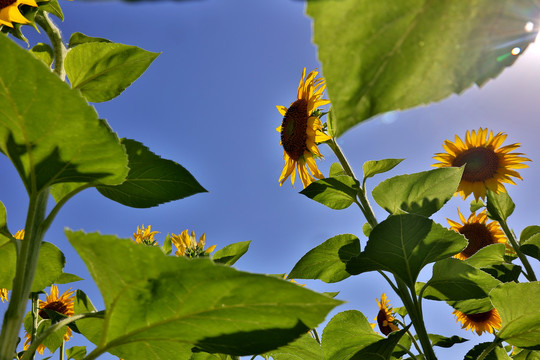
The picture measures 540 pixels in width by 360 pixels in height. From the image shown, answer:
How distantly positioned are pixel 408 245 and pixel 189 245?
5.61 ft

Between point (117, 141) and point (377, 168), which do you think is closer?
point (117, 141)

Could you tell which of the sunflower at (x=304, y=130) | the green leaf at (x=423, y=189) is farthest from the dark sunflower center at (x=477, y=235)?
the green leaf at (x=423, y=189)

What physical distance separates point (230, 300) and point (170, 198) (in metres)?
0.37

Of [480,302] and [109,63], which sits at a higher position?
[109,63]

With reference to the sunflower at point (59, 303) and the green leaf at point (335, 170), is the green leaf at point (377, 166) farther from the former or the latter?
the sunflower at point (59, 303)

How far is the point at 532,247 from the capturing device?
1.88 metres

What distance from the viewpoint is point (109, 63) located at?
0.99m

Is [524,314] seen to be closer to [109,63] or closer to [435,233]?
[435,233]

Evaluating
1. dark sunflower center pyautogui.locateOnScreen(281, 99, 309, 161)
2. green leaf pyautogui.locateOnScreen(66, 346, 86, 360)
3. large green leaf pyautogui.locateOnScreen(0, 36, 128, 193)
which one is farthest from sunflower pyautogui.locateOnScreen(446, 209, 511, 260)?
large green leaf pyautogui.locateOnScreen(0, 36, 128, 193)

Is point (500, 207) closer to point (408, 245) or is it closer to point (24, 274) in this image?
point (408, 245)

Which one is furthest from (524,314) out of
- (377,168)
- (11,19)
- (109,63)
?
(11,19)

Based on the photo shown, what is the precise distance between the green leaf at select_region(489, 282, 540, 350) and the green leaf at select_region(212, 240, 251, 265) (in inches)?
34.1

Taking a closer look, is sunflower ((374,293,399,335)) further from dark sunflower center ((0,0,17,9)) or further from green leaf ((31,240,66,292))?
dark sunflower center ((0,0,17,9))

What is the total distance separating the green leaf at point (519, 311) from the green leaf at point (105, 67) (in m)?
1.12
